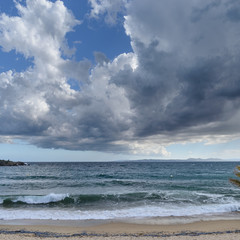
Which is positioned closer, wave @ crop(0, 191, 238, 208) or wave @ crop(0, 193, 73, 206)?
wave @ crop(0, 191, 238, 208)

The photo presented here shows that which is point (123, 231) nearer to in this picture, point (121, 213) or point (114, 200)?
point (121, 213)

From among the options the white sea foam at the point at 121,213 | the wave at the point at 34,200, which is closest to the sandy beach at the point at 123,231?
the white sea foam at the point at 121,213

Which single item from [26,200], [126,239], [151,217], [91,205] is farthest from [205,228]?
[26,200]

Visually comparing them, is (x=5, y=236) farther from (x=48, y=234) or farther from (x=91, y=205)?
(x=91, y=205)

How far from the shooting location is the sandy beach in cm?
1009

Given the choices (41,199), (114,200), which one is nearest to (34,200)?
(41,199)

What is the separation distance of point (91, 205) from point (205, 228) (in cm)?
1028

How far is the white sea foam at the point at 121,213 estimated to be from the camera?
14.5 meters

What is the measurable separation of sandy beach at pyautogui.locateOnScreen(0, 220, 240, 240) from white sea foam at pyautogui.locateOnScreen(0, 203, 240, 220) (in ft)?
5.24

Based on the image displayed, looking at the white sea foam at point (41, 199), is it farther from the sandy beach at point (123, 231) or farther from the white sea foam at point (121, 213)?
the sandy beach at point (123, 231)

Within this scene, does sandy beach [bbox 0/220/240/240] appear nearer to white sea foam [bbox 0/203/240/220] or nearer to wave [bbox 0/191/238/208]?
white sea foam [bbox 0/203/240/220]

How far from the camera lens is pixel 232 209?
1675cm

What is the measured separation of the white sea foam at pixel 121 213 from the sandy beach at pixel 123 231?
160 cm

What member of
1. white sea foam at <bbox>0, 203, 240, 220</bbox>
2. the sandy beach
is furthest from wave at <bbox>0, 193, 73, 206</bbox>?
the sandy beach
